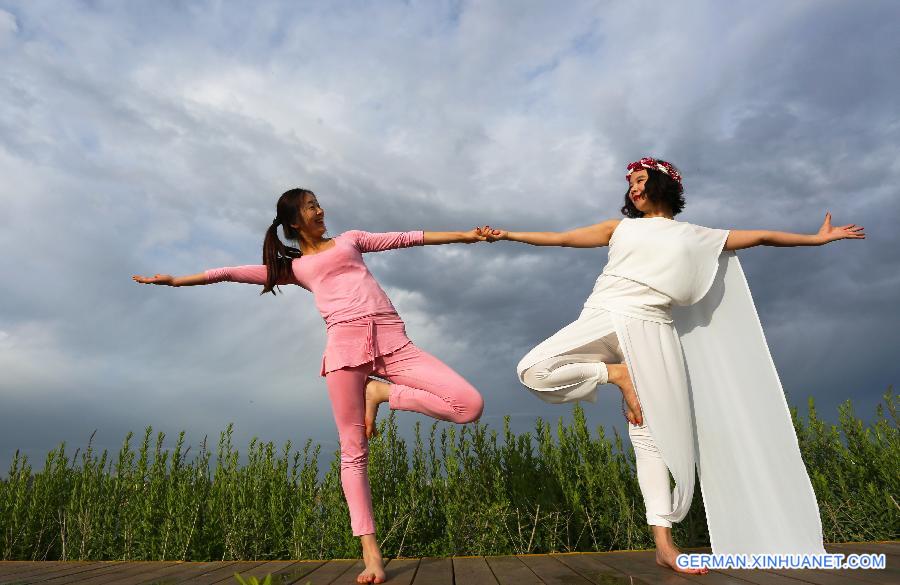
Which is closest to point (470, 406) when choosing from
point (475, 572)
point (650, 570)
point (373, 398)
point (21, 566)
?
point (373, 398)

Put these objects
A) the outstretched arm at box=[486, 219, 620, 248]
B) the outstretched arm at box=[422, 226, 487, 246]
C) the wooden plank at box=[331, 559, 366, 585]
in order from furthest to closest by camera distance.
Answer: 1. the outstretched arm at box=[422, 226, 487, 246]
2. the outstretched arm at box=[486, 219, 620, 248]
3. the wooden plank at box=[331, 559, 366, 585]

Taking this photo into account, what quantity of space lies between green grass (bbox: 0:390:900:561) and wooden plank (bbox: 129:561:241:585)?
2.78 ft

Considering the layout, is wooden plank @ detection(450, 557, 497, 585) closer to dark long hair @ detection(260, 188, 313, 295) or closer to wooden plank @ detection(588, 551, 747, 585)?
wooden plank @ detection(588, 551, 747, 585)

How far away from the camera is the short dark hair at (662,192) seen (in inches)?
148

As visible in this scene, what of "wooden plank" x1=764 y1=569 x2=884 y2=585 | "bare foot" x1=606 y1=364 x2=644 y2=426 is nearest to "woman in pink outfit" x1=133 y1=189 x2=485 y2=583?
"bare foot" x1=606 y1=364 x2=644 y2=426

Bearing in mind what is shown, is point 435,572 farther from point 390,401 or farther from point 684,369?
point 684,369

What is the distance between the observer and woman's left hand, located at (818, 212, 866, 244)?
3555 millimetres

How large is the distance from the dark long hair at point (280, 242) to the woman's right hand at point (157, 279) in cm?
72

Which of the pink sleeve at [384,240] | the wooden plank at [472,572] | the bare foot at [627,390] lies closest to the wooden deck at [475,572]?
the wooden plank at [472,572]

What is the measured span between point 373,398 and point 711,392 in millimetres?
2043

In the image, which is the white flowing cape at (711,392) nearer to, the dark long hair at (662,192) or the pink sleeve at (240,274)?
the dark long hair at (662,192)

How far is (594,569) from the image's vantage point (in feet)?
10.9

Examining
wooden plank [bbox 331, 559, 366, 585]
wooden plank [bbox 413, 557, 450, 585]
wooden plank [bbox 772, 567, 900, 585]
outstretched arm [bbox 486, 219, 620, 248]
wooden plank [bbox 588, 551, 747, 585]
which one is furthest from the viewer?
outstretched arm [bbox 486, 219, 620, 248]

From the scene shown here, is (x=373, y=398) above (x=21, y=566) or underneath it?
above
